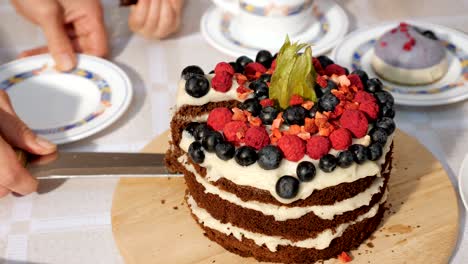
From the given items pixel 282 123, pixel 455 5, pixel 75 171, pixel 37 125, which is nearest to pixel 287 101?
pixel 282 123

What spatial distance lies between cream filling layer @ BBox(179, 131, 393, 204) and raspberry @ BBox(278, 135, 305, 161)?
14 mm

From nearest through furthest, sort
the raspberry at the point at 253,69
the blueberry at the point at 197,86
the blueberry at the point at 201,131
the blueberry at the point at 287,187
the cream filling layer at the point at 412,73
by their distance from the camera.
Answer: the blueberry at the point at 287,187 → the blueberry at the point at 201,131 → the blueberry at the point at 197,86 → the raspberry at the point at 253,69 → the cream filling layer at the point at 412,73

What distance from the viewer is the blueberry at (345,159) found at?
1.32 metres

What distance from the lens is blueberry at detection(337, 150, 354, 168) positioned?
1.32 metres

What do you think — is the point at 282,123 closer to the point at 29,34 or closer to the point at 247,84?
the point at 247,84

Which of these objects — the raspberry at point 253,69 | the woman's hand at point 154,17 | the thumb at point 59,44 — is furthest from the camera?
the woman's hand at point 154,17

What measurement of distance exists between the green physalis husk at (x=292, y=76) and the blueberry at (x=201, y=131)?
0.18 m

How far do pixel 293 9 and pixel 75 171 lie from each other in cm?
99

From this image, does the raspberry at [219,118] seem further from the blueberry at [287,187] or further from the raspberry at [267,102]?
the blueberry at [287,187]

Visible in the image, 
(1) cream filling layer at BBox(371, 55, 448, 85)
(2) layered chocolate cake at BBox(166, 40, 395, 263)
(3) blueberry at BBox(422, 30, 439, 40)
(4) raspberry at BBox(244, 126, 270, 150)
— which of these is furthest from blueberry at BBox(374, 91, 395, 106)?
(3) blueberry at BBox(422, 30, 439, 40)

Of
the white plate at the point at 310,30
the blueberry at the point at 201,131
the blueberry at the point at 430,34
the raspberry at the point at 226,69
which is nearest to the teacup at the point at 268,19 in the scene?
the white plate at the point at 310,30

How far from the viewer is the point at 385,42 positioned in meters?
2.06

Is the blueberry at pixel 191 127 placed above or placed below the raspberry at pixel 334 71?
below

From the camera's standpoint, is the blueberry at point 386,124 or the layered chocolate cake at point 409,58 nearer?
the blueberry at point 386,124
